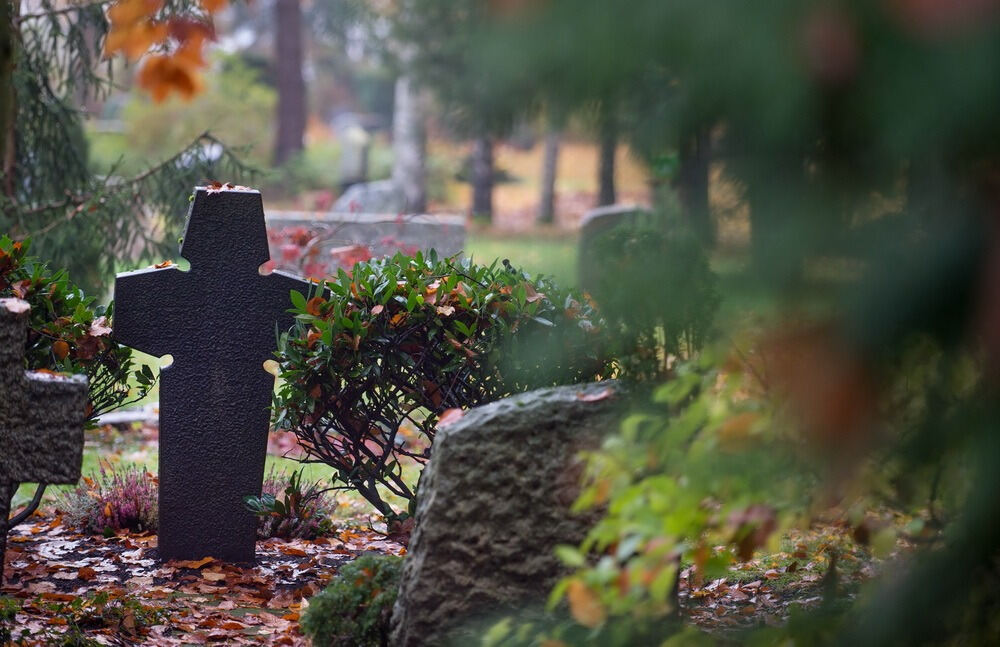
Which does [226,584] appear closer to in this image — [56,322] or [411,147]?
[56,322]

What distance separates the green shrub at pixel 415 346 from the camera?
163 inches

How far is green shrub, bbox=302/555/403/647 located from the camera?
11.0ft

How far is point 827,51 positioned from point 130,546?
14.1 feet

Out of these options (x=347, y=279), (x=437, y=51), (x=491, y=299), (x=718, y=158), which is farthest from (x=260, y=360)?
(x=437, y=51)

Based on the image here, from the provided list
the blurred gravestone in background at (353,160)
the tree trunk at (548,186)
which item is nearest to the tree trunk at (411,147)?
the tree trunk at (548,186)

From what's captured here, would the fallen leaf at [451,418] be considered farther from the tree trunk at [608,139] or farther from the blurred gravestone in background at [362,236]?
the blurred gravestone in background at [362,236]

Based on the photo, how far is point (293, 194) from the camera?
2598 cm

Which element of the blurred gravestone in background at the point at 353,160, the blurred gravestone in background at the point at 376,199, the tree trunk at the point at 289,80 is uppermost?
the tree trunk at the point at 289,80

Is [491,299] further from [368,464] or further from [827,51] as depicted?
[827,51]

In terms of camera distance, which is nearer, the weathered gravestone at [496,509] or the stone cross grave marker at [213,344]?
the weathered gravestone at [496,509]

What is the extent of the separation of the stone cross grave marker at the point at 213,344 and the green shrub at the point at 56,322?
0.18m

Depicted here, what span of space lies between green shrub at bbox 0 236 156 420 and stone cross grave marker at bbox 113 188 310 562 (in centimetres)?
18

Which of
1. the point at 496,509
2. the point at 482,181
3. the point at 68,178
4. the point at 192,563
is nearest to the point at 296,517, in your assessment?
the point at 192,563

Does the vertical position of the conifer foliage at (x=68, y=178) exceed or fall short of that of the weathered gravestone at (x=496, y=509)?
it exceeds it
